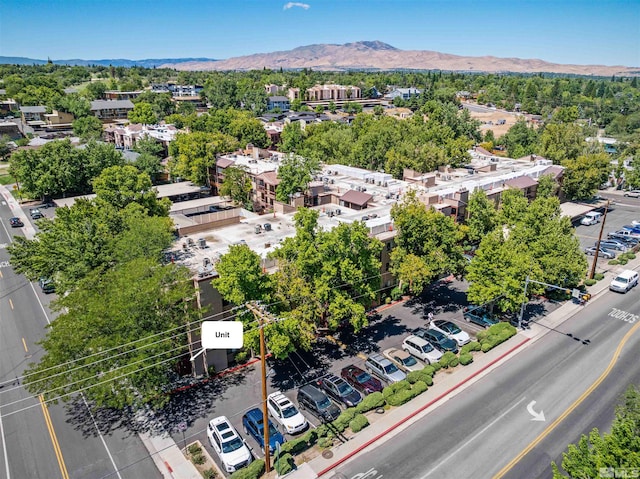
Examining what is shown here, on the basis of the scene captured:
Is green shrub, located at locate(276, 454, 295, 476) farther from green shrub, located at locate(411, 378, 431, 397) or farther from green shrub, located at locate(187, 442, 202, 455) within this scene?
green shrub, located at locate(411, 378, 431, 397)

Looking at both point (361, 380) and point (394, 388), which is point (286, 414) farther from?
point (394, 388)

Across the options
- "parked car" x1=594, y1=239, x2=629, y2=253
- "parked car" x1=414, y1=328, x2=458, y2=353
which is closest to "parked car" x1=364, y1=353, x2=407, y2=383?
"parked car" x1=414, y1=328, x2=458, y2=353

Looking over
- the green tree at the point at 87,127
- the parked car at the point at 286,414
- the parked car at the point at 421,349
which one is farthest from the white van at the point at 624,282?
the green tree at the point at 87,127

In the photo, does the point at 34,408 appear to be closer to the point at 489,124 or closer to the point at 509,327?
the point at 509,327

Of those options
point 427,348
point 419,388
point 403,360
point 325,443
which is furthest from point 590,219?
point 325,443

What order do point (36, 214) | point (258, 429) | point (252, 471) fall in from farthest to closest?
1. point (36, 214)
2. point (258, 429)
3. point (252, 471)

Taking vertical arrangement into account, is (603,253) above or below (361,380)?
above

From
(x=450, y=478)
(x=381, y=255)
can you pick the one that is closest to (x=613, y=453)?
(x=450, y=478)

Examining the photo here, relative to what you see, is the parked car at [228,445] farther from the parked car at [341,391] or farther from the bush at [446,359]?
the bush at [446,359]
